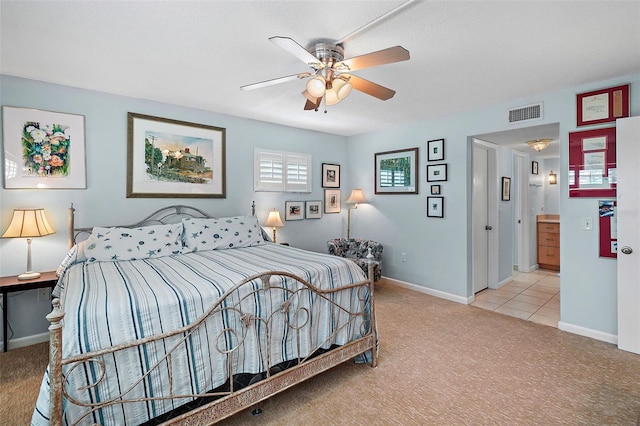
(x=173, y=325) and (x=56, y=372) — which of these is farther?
(x=173, y=325)

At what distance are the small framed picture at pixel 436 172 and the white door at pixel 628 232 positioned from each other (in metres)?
1.75

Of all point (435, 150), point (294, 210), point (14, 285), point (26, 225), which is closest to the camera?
point (14, 285)

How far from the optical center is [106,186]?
337 cm

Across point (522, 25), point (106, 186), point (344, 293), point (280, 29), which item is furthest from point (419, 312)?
point (106, 186)

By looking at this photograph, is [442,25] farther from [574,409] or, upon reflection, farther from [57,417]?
[57,417]

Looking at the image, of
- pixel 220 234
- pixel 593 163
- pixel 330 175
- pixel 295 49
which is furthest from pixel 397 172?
pixel 295 49

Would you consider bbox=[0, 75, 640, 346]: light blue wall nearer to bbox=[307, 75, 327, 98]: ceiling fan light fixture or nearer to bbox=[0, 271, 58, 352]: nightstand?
bbox=[0, 271, 58, 352]: nightstand

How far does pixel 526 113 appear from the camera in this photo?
352 cm

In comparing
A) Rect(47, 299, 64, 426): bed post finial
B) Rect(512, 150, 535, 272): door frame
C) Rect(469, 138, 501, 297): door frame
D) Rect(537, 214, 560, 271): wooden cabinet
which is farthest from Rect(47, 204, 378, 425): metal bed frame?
Rect(537, 214, 560, 271): wooden cabinet

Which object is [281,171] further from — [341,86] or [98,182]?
[341,86]

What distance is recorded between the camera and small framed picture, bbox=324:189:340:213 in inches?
211

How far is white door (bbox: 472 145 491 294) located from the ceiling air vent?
732 mm

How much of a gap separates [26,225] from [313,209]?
11.3 ft

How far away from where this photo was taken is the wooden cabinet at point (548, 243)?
578 cm
